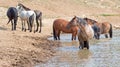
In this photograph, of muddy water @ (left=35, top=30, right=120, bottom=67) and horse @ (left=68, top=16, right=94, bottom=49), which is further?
horse @ (left=68, top=16, right=94, bottom=49)

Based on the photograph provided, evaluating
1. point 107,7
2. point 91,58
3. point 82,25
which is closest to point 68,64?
point 91,58

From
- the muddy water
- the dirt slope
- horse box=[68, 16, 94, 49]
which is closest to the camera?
the muddy water

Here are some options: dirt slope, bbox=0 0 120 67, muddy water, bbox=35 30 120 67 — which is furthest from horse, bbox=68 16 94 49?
dirt slope, bbox=0 0 120 67

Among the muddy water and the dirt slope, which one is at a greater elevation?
the dirt slope

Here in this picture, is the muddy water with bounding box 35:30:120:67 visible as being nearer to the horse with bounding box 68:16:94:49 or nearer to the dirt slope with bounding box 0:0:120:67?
the horse with bounding box 68:16:94:49

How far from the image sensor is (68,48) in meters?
17.5

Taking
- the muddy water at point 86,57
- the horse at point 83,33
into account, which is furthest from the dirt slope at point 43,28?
the horse at point 83,33

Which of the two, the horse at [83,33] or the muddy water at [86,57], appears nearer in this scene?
the muddy water at [86,57]

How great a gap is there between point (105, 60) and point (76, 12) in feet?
86.0

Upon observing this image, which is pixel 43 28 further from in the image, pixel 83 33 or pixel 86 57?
pixel 86 57

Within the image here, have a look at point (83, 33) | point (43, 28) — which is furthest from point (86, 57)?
point (43, 28)

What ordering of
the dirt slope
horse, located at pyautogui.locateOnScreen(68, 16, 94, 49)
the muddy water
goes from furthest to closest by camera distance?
horse, located at pyautogui.locateOnScreen(68, 16, 94, 49)
the dirt slope
the muddy water

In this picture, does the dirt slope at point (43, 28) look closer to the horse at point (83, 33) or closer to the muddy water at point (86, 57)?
the muddy water at point (86, 57)

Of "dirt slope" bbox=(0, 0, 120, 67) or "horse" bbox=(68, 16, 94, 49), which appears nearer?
"dirt slope" bbox=(0, 0, 120, 67)
